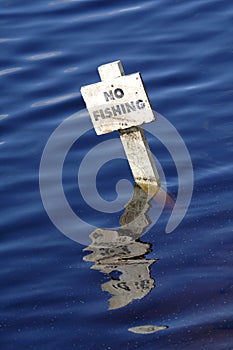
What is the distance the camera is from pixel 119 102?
7.10m

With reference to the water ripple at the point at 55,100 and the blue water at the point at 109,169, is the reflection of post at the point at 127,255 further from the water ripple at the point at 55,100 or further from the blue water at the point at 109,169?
the water ripple at the point at 55,100

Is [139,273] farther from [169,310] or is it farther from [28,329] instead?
[28,329]

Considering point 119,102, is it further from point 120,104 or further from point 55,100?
point 55,100

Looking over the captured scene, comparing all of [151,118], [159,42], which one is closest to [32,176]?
[151,118]

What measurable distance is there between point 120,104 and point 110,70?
26cm

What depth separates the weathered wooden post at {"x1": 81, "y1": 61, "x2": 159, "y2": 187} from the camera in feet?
23.1

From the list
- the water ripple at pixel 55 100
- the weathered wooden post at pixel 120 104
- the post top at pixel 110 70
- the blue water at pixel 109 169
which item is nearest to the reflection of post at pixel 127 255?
the blue water at pixel 109 169

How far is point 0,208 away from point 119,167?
3.92ft

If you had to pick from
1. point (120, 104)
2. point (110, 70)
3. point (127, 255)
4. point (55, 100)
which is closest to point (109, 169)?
point (120, 104)

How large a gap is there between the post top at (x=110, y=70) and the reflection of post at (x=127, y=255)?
104 cm

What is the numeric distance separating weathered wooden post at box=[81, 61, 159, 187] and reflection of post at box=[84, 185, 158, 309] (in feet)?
1.54

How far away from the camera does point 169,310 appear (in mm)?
6191

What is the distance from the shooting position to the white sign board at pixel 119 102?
7.03m

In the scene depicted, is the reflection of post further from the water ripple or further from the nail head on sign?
the water ripple
